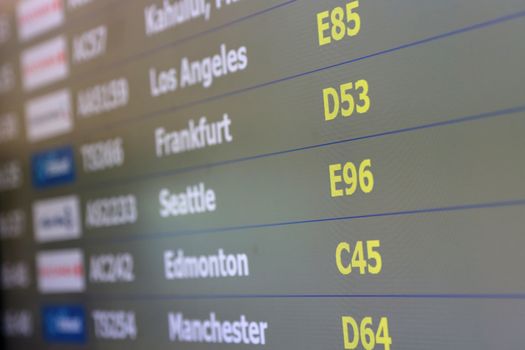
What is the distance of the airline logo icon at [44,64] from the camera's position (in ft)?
8.41

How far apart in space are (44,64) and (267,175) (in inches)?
45.6

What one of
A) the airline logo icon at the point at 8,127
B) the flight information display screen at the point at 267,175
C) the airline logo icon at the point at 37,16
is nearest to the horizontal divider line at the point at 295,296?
the flight information display screen at the point at 267,175

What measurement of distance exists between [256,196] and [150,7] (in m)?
0.68

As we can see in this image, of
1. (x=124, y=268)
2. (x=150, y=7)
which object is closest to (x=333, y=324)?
(x=124, y=268)

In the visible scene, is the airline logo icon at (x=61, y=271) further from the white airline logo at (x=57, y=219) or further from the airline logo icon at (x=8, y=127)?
the airline logo icon at (x=8, y=127)

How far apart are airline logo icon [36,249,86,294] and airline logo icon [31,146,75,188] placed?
228mm

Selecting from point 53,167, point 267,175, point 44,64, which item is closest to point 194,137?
point 267,175

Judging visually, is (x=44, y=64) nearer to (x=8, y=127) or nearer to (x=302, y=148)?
(x=8, y=127)

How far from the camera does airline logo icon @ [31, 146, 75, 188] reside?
2523 millimetres

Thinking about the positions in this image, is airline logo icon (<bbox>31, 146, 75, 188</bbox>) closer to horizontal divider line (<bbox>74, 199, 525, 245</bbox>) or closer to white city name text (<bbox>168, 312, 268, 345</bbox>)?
horizontal divider line (<bbox>74, 199, 525, 245</bbox>)

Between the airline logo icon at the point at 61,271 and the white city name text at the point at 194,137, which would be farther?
the airline logo icon at the point at 61,271

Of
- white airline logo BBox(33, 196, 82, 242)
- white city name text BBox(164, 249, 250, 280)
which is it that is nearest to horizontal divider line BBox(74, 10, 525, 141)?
white airline logo BBox(33, 196, 82, 242)

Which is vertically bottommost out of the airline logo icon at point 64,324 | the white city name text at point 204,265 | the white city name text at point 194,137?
the airline logo icon at point 64,324

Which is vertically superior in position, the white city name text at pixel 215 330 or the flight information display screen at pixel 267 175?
the flight information display screen at pixel 267 175
